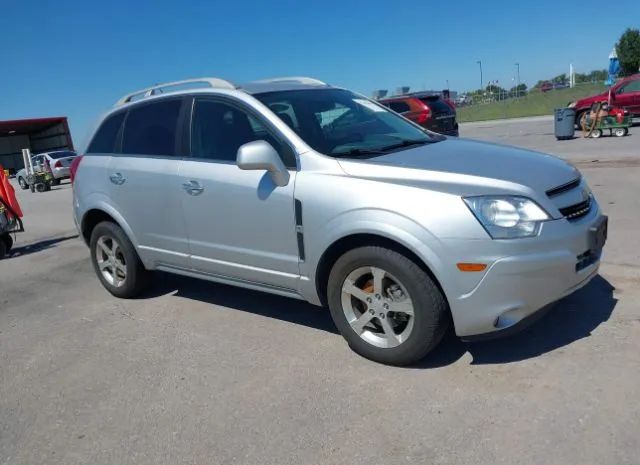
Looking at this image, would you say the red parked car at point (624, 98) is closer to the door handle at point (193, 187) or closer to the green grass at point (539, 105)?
the door handle at point (193, 187)

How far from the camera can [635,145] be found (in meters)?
14.2

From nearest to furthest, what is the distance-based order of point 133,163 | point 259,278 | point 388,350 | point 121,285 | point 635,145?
1. point 388,350
2. point 259,278
3. point 133,163
4. point 121,285
5. point 635,145

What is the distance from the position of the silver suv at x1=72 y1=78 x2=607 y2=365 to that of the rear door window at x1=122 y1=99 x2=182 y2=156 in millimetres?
15

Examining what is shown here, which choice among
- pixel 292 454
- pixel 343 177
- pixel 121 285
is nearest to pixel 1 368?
pixel 121 285

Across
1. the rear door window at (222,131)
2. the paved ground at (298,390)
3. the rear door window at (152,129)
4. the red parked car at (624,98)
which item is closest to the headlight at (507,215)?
the paved ground at (298,390)

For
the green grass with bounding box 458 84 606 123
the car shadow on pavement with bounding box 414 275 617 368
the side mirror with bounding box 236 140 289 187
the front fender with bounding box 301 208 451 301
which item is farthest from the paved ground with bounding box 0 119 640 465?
the green grass with bounding box 458 84 606 123

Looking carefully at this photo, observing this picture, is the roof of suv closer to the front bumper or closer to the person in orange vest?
the front bumper

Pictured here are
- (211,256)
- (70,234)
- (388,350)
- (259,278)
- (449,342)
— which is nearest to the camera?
(388,350)

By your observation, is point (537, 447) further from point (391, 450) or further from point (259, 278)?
point (259, 278)

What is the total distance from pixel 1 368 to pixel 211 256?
174 centimetres

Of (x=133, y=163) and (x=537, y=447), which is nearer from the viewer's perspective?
(x=537, y=447)

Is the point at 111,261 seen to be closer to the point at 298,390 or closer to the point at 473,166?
the point at 298,390

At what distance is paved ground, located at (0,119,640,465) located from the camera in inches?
111

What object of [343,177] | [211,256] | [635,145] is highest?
[343,177]
